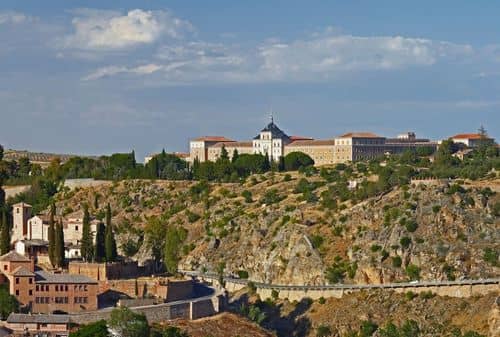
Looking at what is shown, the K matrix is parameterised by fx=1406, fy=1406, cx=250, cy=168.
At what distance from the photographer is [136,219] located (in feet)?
441

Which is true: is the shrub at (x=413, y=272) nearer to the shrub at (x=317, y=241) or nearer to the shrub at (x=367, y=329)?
the shrub at (x=367, y=329)

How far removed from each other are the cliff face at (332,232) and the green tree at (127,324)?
31.7 meters

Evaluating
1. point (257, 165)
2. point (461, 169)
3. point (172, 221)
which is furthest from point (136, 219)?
point (461, 169)

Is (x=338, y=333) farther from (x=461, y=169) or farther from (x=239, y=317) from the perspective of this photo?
(x=461, y=169)

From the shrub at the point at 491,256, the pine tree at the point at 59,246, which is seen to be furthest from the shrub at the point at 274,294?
the pine tree at the point at 59,246

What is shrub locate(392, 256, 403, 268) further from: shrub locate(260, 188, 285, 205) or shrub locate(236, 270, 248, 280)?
shrub locate(260, 188, 285, 205)

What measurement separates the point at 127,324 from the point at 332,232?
132ft

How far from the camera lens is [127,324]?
76.4m

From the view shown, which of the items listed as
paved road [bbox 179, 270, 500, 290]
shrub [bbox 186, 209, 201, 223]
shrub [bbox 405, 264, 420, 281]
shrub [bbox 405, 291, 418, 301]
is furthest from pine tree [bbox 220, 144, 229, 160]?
shrub [bbox 405, 291, 418, 301]

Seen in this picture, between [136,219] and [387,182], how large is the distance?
26604 millimetres

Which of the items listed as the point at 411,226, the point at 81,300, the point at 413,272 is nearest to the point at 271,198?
the point at 411,226

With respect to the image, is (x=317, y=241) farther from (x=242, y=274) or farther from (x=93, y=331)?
(x=93, y=331)

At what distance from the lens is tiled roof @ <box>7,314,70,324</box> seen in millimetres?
77750

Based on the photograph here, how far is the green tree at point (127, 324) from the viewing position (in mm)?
75875
